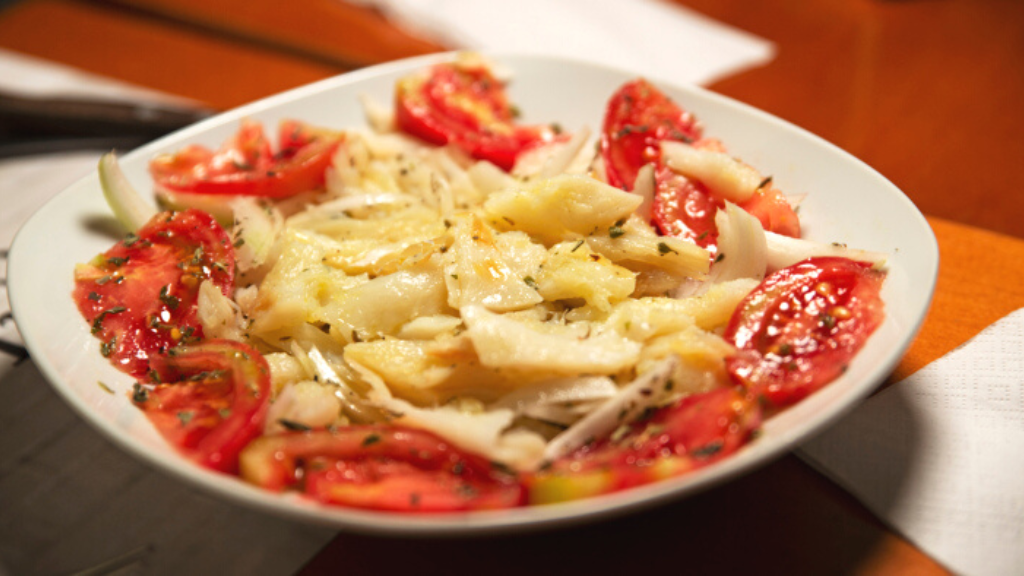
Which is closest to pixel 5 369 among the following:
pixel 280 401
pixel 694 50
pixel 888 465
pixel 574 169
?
pixel 280 401

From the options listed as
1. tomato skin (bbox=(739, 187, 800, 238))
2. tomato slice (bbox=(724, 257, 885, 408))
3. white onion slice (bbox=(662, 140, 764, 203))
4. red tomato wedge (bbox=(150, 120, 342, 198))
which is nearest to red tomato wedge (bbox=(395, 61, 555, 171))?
red tomato wedge (bbox=(150, 120, 342, 198))

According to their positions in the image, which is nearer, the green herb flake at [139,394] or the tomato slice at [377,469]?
the tomato slice at [377,469]

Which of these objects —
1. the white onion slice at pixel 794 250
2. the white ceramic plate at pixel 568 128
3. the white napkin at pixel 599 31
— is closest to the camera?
the white ceramic plate at pixel 568 128

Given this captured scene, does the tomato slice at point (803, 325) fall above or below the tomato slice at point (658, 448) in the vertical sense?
above

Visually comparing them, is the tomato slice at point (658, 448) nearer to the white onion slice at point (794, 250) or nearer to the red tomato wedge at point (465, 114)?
the white onion slice at point (794, 250)

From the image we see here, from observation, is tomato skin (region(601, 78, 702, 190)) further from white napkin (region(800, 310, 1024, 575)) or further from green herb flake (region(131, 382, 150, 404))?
green herb flake (region(131, 382, 150, 404))

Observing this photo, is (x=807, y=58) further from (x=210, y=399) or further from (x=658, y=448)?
(x=210, y=399)

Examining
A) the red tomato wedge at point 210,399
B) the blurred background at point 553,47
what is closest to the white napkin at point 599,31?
the blurred background at point 553,47

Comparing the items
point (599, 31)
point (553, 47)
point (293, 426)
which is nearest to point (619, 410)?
point (293, 426)

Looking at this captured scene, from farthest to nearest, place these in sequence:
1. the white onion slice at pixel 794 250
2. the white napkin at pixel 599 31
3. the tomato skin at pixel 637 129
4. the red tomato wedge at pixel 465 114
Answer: the white napkin at pixel 599 31, the red tomato wedge at pixel 465 114, the tomato skin at pixel 637 129, the white onion slice at pixel 794 250
